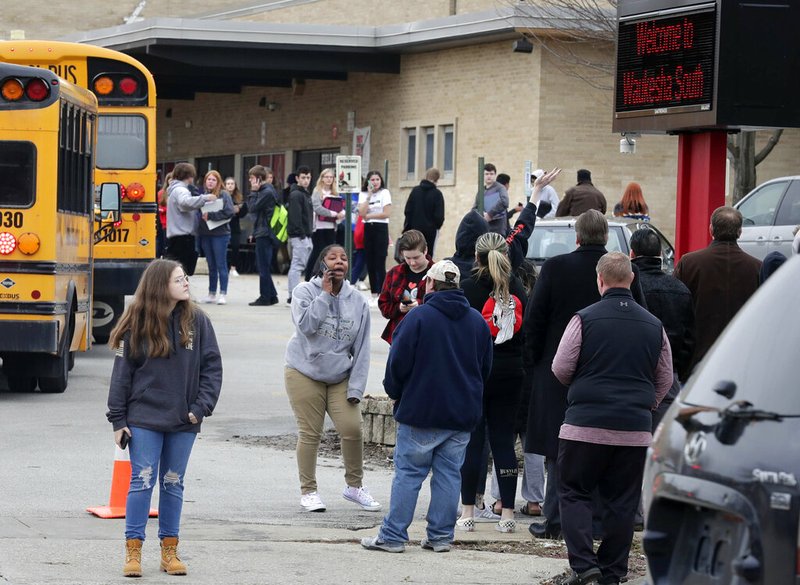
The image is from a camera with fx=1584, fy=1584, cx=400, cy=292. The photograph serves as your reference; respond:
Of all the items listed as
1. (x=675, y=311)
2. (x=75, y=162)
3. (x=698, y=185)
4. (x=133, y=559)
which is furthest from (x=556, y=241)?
(x=133, y=559)

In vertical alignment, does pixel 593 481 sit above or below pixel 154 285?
below

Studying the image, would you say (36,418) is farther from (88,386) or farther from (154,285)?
(154,285)

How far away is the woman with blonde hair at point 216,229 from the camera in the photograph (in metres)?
22.7

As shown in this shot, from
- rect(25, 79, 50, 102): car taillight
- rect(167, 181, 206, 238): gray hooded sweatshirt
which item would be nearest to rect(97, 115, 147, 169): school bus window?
rect(25, 79, 50, 102): car taillight

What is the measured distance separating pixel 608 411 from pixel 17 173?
775 centimetres

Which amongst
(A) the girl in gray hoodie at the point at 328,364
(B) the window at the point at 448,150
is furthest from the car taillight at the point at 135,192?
(B) the window at the point at 448,150

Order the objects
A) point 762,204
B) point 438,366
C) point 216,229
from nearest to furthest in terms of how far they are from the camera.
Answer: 1. point 438,366
2. point 762,204
3. point 216,229

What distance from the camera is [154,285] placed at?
7.71 metres

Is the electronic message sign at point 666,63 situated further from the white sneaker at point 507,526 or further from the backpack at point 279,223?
the backpack at point 279,223

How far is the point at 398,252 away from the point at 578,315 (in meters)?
2.87

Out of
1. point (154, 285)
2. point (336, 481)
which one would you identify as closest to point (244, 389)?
point (336, 481)

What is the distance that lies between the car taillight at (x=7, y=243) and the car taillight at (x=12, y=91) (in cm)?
118

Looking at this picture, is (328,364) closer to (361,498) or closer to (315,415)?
(315,415)

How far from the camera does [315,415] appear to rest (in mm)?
9938
